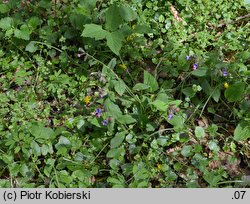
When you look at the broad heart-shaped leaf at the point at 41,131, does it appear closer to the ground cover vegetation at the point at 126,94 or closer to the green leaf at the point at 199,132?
the ground cover vegetation at the point at 126,94

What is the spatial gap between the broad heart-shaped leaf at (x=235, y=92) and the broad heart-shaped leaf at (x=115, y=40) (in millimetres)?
866

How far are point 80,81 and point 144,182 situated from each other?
111 centimetres

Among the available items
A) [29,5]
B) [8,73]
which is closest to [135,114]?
[8,73]

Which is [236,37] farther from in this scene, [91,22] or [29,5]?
[29,5]

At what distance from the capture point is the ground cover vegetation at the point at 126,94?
3.21 metres

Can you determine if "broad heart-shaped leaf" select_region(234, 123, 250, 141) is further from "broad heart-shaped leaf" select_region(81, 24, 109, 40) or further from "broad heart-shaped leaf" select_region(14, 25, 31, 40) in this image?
"broad heart-shaped leaf" select_region(14, 25, 31, 40)

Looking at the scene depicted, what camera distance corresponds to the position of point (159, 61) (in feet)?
12.2

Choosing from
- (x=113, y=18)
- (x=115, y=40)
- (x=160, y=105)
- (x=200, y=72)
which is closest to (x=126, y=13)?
(x=113, y=18)

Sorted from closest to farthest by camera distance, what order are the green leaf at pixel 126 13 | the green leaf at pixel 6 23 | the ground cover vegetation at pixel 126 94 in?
the ground cover vegetation at pixel 126 94, the green leaf at pixel 126 13, the green leaf at pixel 6 23

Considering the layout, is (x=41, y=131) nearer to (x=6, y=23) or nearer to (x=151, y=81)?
(x=151, y=81)

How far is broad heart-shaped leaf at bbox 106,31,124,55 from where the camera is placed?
343cm

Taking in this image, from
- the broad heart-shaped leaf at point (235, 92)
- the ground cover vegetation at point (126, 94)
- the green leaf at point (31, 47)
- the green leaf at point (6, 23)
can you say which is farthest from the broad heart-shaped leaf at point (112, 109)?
the green leaf at point (6, 23)

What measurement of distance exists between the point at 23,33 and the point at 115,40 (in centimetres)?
85

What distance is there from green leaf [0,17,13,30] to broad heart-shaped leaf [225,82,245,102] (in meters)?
1.87
